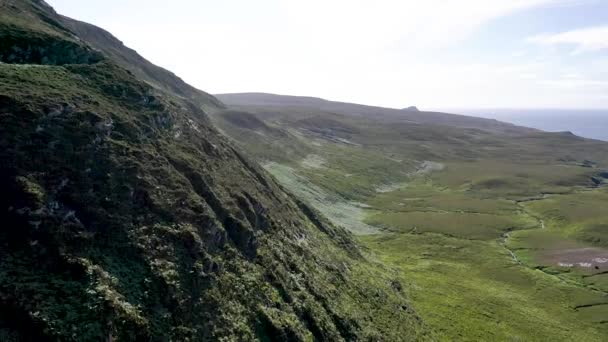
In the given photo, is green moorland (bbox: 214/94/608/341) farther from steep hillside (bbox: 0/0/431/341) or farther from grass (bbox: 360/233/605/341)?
steep hillside (bbox: 0/0/431/341)

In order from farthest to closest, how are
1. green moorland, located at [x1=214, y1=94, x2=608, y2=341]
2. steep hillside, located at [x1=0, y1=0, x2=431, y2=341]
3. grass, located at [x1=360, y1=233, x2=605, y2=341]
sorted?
1. green moorland, located at [x1=214, y1=94, x2=608, y2=341]
2. grass, located at [x1=360, y1=233, x2=605, y2=341]
3. steep hillside, located at [x1=0, y1=0, x2=431, y2=341]

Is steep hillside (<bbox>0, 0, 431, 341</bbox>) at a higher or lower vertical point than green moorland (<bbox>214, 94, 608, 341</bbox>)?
higher

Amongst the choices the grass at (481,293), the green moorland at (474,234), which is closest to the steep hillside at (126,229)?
the grass at (481,293)

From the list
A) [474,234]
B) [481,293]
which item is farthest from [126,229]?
[474,234]

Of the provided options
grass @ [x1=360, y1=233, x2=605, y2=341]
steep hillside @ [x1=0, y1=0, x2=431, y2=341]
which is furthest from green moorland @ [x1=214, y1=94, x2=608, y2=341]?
steep hillside @ [x1=0, y1=0, x2=431, y2=341]

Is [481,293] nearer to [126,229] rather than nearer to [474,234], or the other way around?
[474,234]

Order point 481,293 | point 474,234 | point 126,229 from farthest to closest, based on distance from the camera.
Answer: point 474,234, point 481,293, point 126,229

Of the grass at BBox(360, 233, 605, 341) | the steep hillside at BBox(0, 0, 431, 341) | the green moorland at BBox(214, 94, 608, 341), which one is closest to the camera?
the steep hillside at BBox(0, 0, 431, 341)
